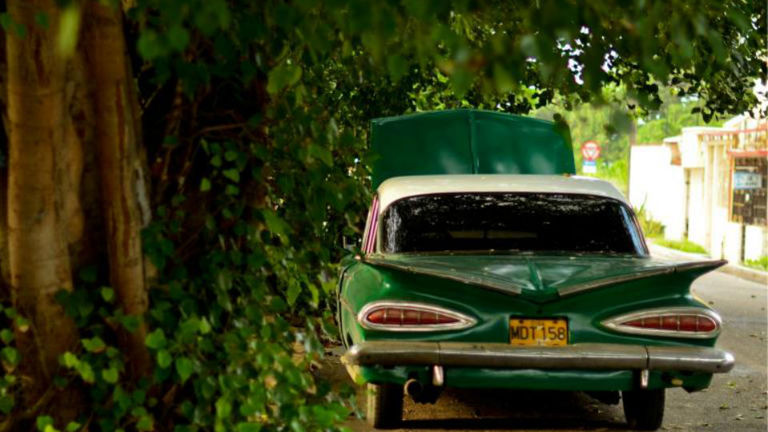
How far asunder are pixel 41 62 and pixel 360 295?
3.29m

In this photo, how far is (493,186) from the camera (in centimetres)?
865

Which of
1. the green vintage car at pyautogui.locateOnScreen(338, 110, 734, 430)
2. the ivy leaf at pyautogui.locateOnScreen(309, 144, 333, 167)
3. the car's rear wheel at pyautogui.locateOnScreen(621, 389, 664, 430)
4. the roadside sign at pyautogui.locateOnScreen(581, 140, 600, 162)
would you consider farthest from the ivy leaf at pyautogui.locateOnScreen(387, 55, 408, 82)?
the roadside sign at pyautogui.locateOnScreen(581, 140, 600, 162)

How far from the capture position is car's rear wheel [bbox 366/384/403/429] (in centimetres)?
756

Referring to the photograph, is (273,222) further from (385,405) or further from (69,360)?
(385,405)

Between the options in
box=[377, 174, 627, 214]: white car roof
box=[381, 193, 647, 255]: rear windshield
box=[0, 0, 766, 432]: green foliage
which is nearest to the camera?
box=[0, 0, 766, 432]: green foliage

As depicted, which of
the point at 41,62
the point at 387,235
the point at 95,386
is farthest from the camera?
the point at 387,235

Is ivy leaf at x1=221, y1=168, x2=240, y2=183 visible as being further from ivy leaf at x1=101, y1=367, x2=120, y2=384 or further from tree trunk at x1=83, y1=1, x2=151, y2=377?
ivy leaf at x1=101, y1=367, x2=120, y2=384

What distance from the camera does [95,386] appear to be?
15.8 feet

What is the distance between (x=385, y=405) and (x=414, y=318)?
0.79 m

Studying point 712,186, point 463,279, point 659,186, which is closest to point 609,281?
point 463,279

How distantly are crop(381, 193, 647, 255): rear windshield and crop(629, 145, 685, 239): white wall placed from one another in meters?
31.1

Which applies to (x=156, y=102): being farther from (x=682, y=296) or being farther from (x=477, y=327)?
(x=682, y=296)

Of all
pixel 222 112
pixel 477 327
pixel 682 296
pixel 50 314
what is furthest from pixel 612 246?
pixel 50 314

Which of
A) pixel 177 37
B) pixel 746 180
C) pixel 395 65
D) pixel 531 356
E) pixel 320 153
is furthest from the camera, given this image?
pixel 746 180
